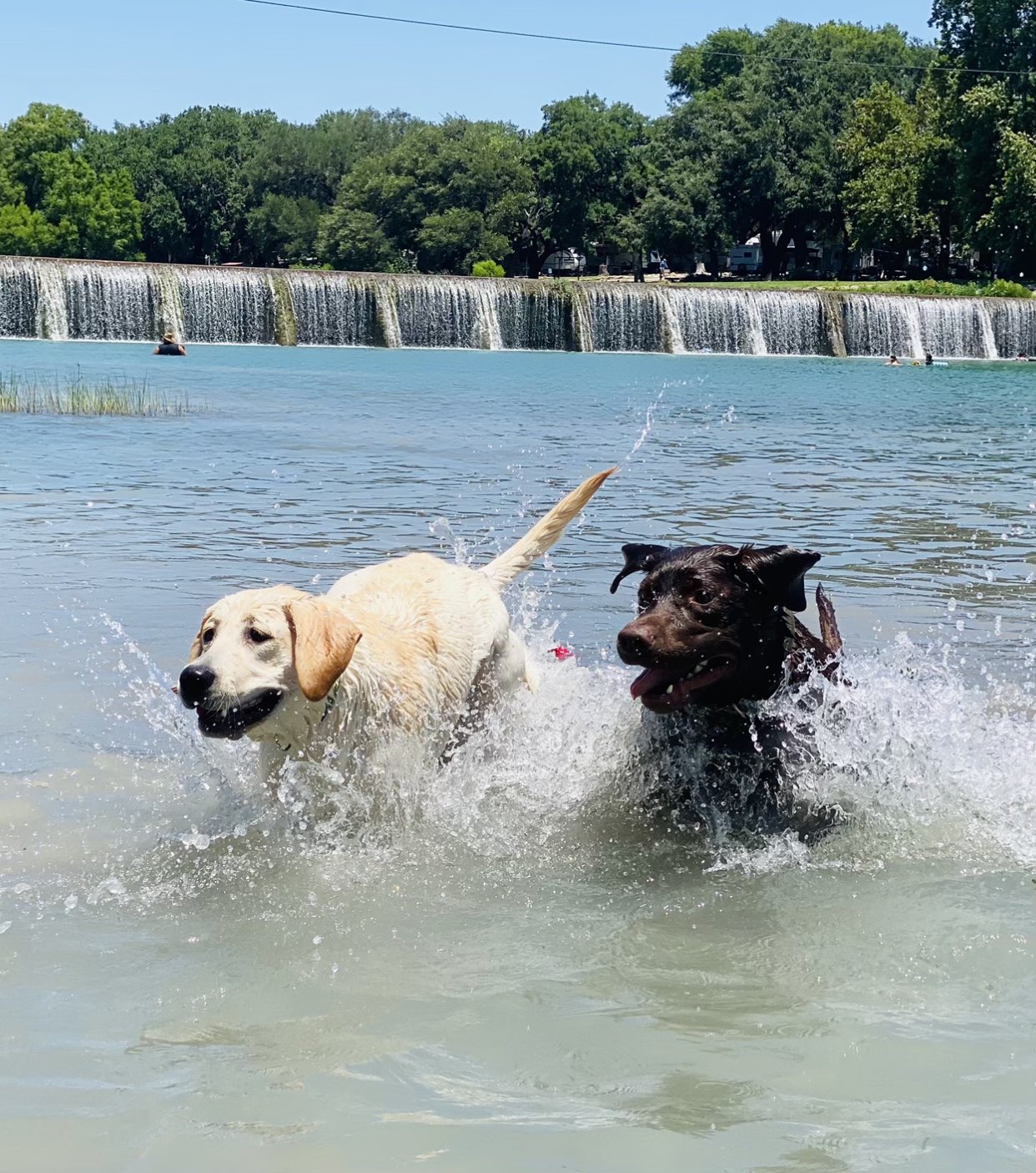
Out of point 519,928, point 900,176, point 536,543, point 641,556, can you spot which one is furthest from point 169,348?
point 900,176

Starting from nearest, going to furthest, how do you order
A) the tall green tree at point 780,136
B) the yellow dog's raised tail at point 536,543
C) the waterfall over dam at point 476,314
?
the yellow dog's raised tail at point 536,543
the waterfall over dam at point 476,314
the tall green tree at point 780,136

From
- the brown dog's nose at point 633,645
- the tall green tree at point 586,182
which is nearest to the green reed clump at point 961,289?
the tall green tree at point 586,182

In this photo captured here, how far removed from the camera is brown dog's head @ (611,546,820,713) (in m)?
5.43

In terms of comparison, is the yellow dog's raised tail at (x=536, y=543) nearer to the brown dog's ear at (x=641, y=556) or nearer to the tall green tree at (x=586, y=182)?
the brown dog's ear at (x=641, y=556)

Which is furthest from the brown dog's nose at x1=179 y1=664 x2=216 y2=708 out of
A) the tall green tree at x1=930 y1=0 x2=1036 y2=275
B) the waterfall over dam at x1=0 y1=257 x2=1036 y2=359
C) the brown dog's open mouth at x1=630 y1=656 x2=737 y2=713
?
the tall green tree at x1=930 y1=0 x2=1036 y2=275

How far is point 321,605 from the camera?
520cm

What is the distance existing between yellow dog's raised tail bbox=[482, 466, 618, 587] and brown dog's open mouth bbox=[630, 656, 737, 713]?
1.41 meters

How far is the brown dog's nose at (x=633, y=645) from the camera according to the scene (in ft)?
17.3

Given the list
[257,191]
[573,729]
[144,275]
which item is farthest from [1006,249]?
[573,729]

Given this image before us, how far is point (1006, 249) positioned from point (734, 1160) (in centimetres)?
7448

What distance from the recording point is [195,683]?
4734mm

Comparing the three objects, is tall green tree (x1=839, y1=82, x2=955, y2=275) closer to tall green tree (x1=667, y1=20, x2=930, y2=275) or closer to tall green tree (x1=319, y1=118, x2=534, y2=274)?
tall green tree (x1=667, y1=20, x2=930, y2=275)

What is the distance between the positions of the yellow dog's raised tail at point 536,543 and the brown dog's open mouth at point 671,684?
1.41 meters

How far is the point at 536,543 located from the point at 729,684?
1.55 m
